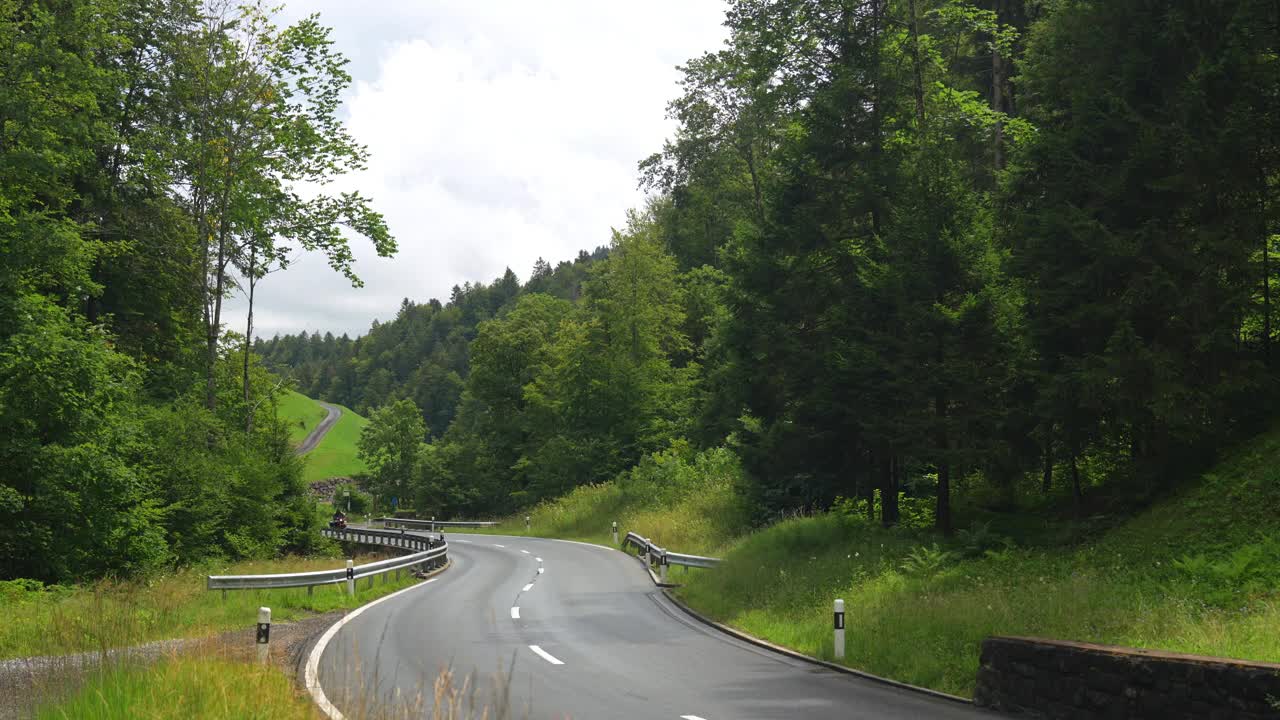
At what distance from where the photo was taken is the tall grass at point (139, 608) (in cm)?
976

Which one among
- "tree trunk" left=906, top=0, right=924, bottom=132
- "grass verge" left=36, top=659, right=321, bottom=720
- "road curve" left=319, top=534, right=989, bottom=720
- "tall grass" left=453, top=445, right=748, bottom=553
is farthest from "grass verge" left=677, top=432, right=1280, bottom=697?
"tall grass" left=453, top=445, right=748, bottom=553

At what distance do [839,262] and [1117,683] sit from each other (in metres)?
15.2

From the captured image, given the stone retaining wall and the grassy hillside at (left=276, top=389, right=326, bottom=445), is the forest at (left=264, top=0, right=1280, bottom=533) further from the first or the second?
the grassy hillside at (left=276, top=389, right=326, bottom=445)

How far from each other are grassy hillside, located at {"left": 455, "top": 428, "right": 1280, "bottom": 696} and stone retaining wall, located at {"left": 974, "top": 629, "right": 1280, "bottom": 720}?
1096 mm

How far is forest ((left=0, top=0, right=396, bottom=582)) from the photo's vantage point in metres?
18.9

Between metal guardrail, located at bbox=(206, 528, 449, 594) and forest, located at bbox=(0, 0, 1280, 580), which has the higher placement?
forest, located at bbox=(0, 0, 1280, 580)

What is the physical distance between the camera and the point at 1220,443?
51.6ft

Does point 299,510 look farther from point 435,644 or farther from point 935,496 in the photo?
point 935,496

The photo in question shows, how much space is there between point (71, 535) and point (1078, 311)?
68.0 ft

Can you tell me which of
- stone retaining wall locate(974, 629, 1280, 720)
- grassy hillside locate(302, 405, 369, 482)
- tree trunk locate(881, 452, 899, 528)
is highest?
grassy hillside locate(302, 405, 369, 482)

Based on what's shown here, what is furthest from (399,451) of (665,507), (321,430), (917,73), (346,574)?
(917,73)

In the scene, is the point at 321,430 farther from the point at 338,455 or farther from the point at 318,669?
the point at 318,669

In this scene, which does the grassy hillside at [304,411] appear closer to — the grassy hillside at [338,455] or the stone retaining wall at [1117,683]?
the grassy hillside at [338,455]

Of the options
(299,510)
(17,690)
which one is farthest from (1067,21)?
(299,510)
